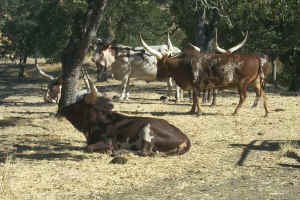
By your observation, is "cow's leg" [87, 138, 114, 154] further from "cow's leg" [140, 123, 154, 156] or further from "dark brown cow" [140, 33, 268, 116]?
"dark brown cow" [140, 33, 268, 116]

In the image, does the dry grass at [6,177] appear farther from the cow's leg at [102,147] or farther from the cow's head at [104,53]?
the cow's head at [104,53]

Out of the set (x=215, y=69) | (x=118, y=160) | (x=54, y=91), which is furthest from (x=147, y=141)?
(x=54, y=91)

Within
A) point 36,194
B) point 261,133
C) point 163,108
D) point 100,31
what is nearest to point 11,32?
point 100,31

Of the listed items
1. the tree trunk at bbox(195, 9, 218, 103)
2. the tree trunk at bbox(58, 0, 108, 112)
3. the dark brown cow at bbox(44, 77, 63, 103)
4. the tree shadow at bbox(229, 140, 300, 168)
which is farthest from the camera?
the tree trunk at bbox(195, 9, 218, 103)

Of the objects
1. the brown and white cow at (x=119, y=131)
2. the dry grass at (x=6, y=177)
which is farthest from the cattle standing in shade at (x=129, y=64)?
the dry grass at (x=6, y=177)

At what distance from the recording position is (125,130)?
9.57 m

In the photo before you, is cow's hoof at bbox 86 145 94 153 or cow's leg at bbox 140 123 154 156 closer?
cow's leg at bbox 140 123 154 156

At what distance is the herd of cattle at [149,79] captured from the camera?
950 cm

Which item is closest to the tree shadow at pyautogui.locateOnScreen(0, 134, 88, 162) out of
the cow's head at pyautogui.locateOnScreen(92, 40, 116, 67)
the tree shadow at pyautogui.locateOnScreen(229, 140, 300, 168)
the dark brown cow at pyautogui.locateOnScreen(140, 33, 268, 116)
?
the tree shadow at pyautogui.locateOnScreen(229, 140, 300, 168)

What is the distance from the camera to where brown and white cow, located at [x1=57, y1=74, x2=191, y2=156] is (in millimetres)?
9438

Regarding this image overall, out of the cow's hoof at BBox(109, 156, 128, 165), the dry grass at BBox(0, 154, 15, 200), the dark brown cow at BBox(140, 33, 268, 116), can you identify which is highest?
the dark brown cow at BBox(140, 33, 268, 116)

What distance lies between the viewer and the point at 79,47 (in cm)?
1199

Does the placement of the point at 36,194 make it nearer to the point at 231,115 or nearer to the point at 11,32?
the point at 231,115

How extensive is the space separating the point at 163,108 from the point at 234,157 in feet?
22.9
